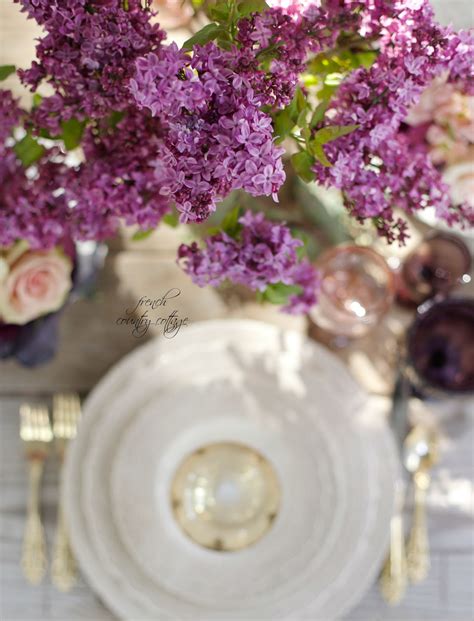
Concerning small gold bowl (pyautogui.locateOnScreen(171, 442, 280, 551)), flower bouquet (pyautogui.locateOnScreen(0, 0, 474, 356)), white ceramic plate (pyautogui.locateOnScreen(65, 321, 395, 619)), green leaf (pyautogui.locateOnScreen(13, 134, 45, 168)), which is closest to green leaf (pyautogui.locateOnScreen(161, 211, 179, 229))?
flower bouquet (pyautogui.locateOnScreen(0, 0, 474, 356))

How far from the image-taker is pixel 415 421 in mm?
820

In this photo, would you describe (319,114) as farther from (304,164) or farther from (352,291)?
(352,291)

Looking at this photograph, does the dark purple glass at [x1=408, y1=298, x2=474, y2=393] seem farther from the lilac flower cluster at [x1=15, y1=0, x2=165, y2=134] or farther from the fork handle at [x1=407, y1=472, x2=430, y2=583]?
the lilac flower cluster at [x1=15, y1=0, x2=165, y2=134]

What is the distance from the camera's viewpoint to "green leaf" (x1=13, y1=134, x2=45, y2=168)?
478 millimetres

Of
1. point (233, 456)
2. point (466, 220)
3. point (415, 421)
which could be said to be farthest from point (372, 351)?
point (466, 220)

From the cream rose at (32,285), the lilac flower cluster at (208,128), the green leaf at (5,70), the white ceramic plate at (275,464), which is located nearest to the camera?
the lilac flower cluster at (208,128)

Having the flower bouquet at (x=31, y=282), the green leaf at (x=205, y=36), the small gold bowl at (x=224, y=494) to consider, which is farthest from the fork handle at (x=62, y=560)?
the green leaf at (x=205, y=36)

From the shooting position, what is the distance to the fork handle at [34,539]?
0.80m

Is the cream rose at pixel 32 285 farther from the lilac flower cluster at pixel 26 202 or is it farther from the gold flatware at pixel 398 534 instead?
the gold flatware at pixel 398 534

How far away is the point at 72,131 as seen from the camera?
459 mm

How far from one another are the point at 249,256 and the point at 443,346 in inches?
16.1

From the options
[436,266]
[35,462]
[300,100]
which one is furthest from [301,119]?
[35,462]

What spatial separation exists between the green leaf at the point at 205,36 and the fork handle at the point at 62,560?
23.7 inches

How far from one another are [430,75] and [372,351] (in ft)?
1.52
